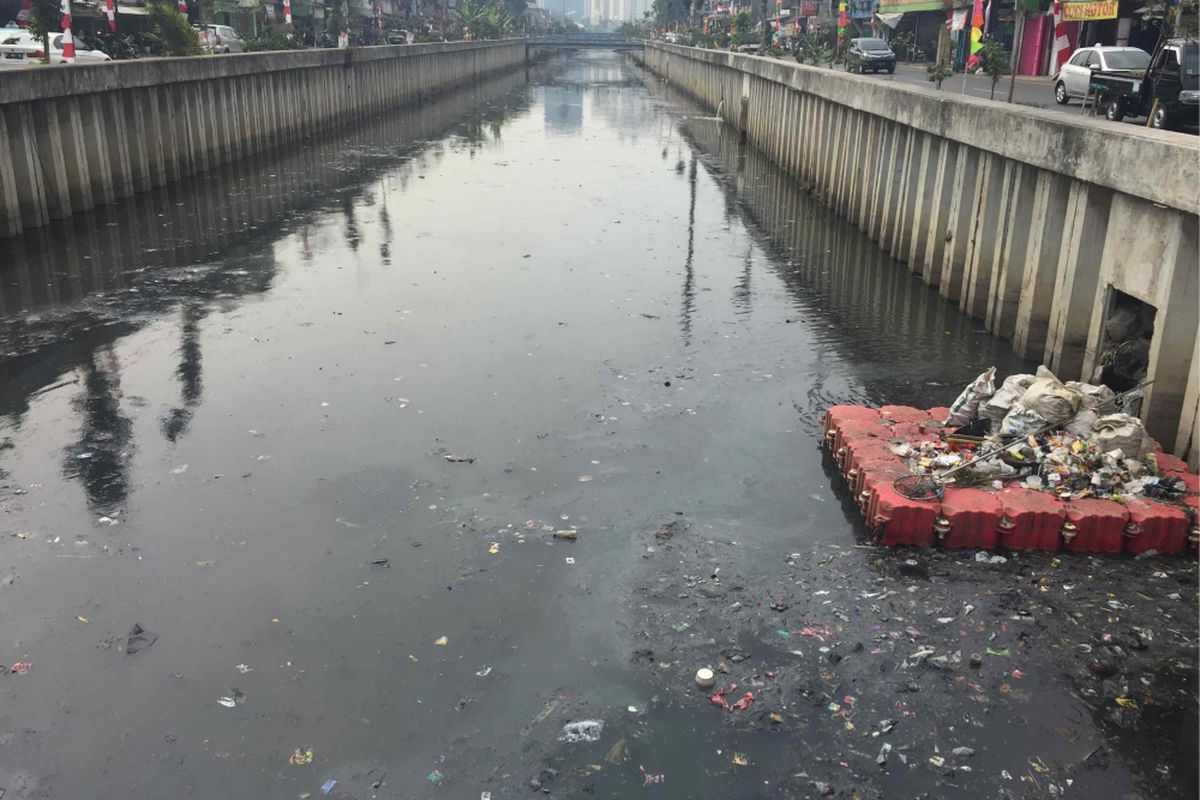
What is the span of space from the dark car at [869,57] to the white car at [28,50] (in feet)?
85.3

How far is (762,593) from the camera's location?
28.7 feet

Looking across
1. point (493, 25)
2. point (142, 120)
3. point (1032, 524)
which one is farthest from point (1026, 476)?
point (493, 25)

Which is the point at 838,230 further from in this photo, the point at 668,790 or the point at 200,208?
the point at 668,790

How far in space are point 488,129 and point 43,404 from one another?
40.2 m

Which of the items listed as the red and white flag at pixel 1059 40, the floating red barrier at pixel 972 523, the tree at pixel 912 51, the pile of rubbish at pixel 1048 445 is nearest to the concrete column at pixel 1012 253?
the pile of rubbish at pixel 1048 445

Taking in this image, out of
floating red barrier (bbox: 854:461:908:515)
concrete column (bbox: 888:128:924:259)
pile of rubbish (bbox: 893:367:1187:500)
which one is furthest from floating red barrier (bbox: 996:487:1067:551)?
concrete column (bbox: 888:128:924:259)

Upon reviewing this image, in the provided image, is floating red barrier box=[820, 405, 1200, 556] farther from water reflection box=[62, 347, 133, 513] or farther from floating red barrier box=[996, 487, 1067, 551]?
water reflection box=[62, 347, 133, 513]

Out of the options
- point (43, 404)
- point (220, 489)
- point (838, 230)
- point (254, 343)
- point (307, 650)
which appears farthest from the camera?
point (838, 230)

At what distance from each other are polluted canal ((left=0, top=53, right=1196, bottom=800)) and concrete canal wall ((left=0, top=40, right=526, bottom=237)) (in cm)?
391

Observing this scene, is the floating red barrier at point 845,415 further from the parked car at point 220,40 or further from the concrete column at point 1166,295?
the parked car at point 220,40

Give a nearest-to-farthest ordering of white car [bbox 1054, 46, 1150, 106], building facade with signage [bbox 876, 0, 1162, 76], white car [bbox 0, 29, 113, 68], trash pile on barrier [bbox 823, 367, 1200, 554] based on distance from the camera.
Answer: trash pile on barrier [bbox 823, 367, 1200, 554], white car [bbox 1054, 46, 1150, 106], white car [bbox 0, 29, 113, 68], building facade with signage [bbox 876, 0, 1162, 76]

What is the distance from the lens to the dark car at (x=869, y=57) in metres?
40.6

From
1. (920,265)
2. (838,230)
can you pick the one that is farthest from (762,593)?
(838,230)

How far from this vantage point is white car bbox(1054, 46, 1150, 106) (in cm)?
2581
